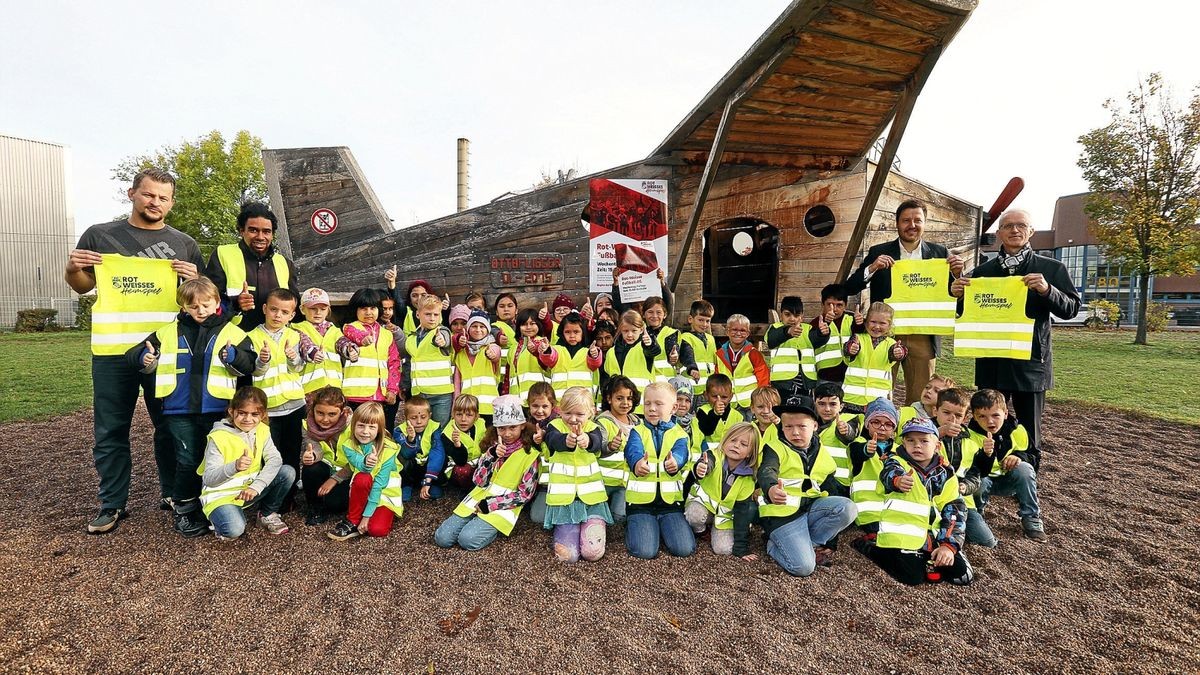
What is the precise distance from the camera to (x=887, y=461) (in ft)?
11.9

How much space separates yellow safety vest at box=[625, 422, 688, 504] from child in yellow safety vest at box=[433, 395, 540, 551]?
825mm

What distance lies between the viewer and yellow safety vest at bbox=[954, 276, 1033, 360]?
4.33m

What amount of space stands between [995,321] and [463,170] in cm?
1849

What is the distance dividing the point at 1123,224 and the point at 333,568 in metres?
23.4

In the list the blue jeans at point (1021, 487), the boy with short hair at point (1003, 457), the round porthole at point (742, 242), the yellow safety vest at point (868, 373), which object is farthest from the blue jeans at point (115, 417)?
the round porthole at point (742, 242)

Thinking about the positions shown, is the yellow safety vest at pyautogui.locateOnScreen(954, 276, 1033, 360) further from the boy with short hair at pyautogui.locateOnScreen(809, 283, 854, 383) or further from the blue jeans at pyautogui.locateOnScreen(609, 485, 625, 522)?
the blue jeans at pyautogui.locateOnScreen(609, 485, 625, 522)

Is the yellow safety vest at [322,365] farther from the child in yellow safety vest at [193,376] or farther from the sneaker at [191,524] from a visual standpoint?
the sneaker at [191,524]

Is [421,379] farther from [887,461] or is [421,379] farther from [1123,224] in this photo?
[1123,224]

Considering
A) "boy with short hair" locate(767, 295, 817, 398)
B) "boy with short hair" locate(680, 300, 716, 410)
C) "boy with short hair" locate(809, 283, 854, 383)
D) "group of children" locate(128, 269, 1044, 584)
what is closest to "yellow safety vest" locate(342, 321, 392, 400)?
"group of children" locate(128, 269, 1044, 584)

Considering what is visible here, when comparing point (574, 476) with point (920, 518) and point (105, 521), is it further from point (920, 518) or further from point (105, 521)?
point (105, 521)

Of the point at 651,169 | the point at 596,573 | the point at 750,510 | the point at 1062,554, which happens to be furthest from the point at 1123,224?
the point at 596,573

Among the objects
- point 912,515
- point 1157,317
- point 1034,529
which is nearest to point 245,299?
point 912,515

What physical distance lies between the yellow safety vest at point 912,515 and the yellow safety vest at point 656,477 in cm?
137

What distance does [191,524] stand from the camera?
12.8 feet
